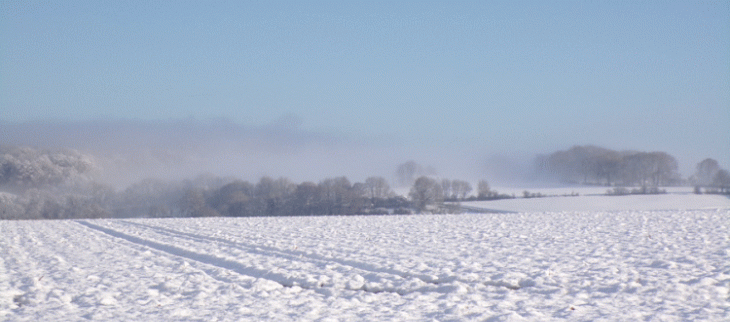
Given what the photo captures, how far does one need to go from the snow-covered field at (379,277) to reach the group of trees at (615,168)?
3324 centimetres

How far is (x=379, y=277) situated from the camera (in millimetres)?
8211

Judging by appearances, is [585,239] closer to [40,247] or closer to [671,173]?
[40,247]

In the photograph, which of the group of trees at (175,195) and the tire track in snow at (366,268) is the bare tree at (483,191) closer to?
the group of trees at (175,195)

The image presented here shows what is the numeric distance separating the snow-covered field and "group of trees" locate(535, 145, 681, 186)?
3324cm

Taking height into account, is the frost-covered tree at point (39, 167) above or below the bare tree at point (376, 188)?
above

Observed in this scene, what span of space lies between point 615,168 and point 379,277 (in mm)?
43596

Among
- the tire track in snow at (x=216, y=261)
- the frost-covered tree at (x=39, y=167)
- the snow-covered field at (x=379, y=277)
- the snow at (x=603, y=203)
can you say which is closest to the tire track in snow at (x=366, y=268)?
the snow-covered field at (x=379, y=277)

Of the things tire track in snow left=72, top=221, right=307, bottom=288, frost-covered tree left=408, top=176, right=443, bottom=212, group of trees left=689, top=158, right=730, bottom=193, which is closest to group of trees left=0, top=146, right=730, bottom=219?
frost-covered tree left=408, top=176, right=443, bottom=212

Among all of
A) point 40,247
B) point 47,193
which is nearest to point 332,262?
point 40,247

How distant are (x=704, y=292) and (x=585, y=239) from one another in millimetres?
5652

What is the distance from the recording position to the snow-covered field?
6363 millimetres

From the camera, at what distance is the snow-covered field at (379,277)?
20.9ft

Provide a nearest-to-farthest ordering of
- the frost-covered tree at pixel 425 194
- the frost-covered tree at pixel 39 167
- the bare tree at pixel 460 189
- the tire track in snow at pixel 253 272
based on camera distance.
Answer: the tire track in snow at pixel 253 272 < the frost-covered tree at pixel 39 167 < the frost-covered tree at pixel 425 194 < the bare tree at pixel 460 189

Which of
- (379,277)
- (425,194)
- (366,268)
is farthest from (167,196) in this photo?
(379,277)
